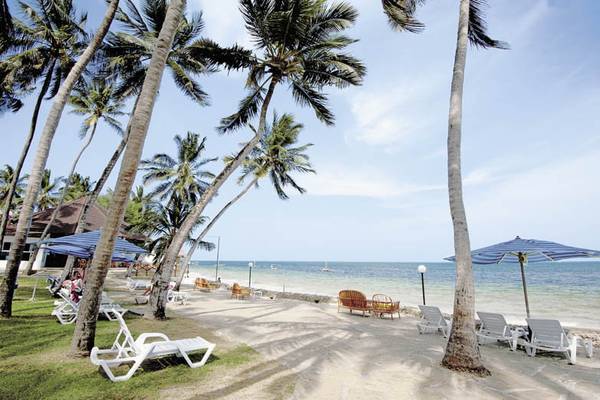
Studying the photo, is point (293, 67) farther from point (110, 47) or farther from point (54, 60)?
point (54, 60)

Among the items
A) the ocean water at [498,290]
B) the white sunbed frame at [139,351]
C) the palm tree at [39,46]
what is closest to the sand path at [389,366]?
the white sunbed frame at [139,351]

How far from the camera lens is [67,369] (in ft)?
14.3

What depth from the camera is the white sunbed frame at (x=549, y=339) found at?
21.7ft

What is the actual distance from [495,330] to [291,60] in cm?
1066

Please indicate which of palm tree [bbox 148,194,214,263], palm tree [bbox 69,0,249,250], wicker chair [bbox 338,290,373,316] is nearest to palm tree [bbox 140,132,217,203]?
palm tree [bbox 148,194,214,263]

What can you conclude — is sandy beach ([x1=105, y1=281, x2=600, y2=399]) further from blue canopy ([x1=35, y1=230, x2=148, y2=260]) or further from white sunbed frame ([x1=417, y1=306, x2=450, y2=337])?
blue canopy ([x1=35, y1=230, x2=148, y2=260])

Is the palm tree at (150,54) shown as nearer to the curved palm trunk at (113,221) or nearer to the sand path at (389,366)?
the curved palm trunk at (113,221)

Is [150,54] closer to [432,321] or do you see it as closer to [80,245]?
[80,245]

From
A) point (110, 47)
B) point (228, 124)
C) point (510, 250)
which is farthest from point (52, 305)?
point (510, 250)

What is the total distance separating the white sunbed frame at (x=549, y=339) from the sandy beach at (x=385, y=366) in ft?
0.74

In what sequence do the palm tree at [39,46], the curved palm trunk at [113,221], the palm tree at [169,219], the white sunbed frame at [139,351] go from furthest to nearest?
the palm tree at [169,219]
the palm tree at [39,46]
the curved palm trunk at [113,221]
the white sunbed frame at [139,351]

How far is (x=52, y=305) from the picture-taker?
9.73 meters

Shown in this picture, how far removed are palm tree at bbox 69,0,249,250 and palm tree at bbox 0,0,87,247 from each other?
1.27 m

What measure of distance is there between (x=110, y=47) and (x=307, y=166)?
37.8ft
